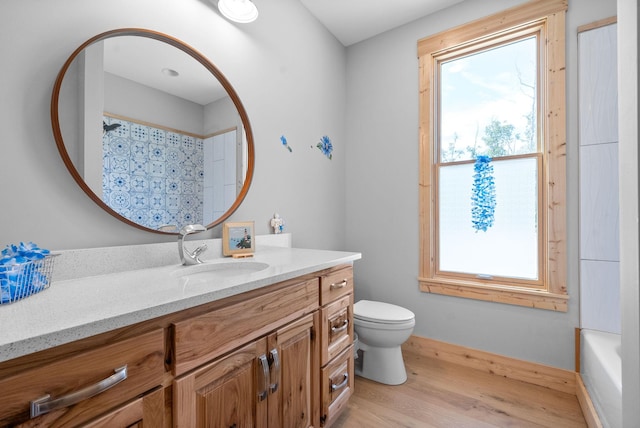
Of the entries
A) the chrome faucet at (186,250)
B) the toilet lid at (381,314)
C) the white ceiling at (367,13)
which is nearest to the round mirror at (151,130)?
the chrome faucet at (186,250)

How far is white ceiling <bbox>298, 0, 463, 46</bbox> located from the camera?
218 cm

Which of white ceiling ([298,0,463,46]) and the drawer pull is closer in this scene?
the drawer pull

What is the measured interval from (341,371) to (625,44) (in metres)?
1.64

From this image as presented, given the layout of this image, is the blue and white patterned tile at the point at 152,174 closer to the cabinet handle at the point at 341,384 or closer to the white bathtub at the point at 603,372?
the cabinet handle at the point at 341,384

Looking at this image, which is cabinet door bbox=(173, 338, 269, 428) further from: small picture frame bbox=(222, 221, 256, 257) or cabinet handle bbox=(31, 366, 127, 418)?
small picture frame bbox=(222, 221, 256, 257)

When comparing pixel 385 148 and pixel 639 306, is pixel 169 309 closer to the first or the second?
pixel 639 306

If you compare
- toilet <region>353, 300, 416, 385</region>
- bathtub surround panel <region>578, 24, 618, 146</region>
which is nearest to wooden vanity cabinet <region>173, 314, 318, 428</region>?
toilet <region>353, 300, 416, 385</region>

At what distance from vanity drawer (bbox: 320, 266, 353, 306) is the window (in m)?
1.04

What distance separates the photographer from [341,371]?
148 centimetres

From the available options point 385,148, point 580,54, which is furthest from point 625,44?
point 385,148

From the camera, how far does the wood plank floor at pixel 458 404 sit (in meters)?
1.55

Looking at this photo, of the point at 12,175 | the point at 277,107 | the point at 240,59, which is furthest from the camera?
the point at 277,107

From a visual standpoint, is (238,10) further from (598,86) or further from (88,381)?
(598,86)

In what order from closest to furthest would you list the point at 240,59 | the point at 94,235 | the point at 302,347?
the point at 94,235 → the point at 302,347 → the point at 240,59
